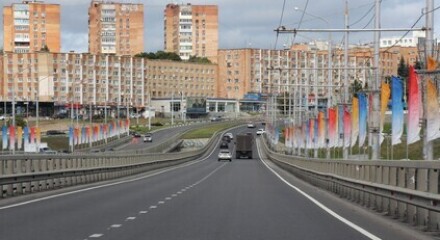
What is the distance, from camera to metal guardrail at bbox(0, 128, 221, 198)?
82.1 ft

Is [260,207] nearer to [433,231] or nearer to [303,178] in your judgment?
[433,231]

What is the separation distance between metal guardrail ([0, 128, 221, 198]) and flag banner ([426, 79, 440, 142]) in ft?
42.9

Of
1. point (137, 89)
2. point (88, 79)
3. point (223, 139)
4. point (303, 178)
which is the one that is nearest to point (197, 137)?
point (223, 139)

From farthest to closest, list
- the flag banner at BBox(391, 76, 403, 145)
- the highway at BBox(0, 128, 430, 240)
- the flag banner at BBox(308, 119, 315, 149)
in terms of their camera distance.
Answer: the flag banner at BBox(308, 119, 315, 149), the flag banner at BBox(391, 76, 403, 145), the highway at BBox(0, 128, 430, 240)

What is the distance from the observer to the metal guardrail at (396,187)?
47.8 ft

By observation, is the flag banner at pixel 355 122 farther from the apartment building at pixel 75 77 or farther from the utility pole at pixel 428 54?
the apartment building at pixel 75 77

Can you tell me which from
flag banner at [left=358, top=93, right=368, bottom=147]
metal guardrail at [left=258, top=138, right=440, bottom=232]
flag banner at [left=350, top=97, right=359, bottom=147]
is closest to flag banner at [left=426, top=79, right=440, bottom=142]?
metal guardrail at [left=258, top=138, right=440, bottom=232]

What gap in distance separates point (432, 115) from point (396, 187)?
5.86 m

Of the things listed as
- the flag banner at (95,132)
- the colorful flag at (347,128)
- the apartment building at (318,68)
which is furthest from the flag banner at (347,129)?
the flag banner at (95,132)

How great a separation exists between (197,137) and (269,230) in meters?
132

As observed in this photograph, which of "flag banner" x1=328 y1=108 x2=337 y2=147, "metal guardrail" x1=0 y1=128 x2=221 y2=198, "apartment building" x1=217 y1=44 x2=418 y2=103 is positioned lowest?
"metal guardrail" x1=0 y1=128 x2=221 y2=198

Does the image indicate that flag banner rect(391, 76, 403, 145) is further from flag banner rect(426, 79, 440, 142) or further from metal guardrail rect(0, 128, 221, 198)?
metal guardrail rect(0, 128, 221, 198)

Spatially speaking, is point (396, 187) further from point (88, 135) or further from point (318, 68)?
point (88, 135)

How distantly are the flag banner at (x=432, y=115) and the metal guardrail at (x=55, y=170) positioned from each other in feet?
42.9
